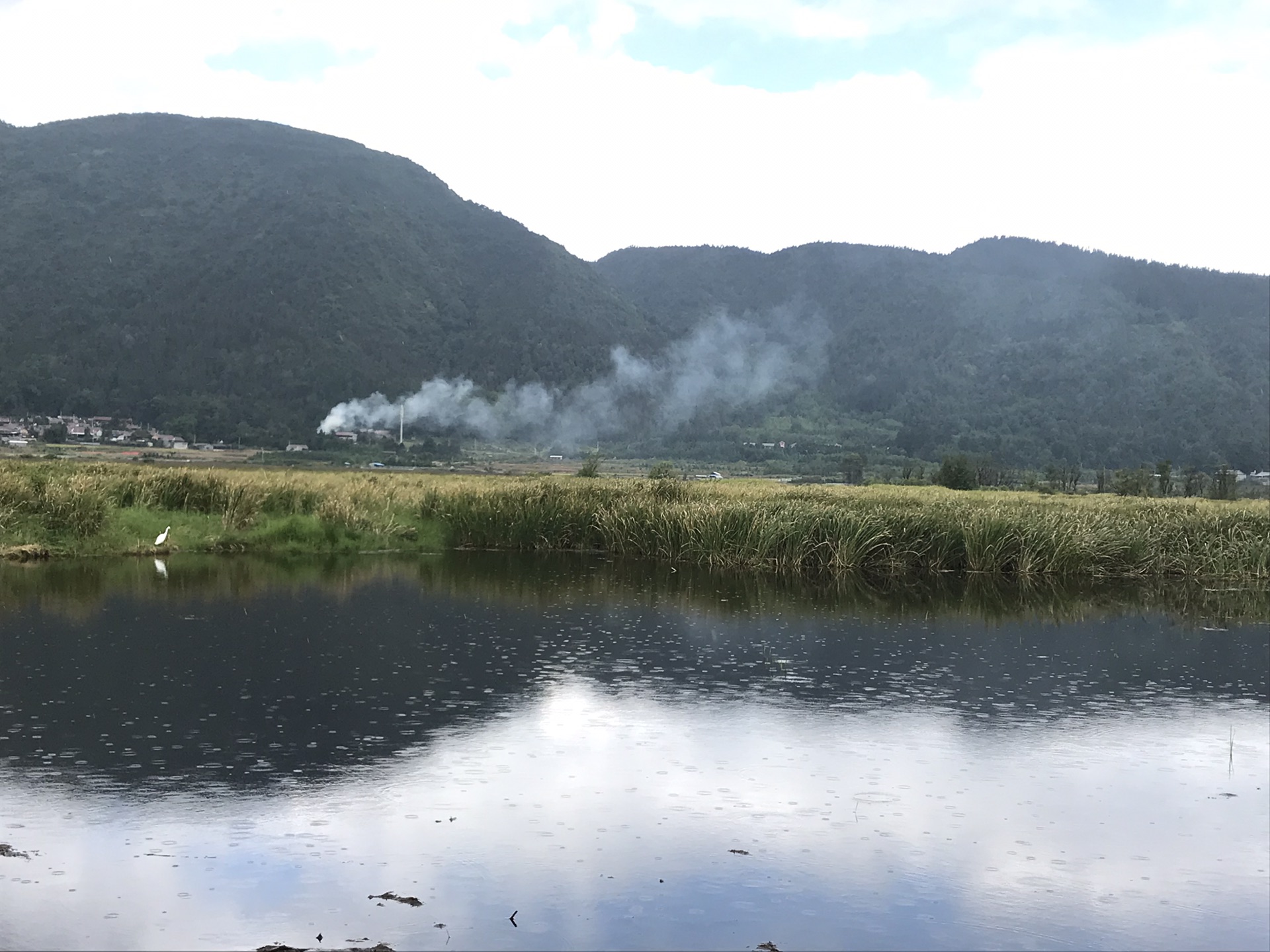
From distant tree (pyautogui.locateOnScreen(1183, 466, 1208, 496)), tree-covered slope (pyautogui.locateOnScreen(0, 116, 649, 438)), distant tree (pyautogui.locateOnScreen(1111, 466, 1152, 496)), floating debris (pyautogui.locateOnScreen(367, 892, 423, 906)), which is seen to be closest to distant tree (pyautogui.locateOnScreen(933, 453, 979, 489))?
→ distant tree (pyautogui.locateOnScreen(1111, 466, 1152, 496))

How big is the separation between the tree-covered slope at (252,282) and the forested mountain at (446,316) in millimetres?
328

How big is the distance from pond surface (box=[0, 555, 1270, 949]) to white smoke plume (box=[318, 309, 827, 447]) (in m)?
95.3

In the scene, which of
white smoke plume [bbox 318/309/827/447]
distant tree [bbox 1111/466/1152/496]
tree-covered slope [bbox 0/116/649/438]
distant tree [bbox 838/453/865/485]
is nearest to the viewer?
distant tree [bbox 1111/466/1152/496]

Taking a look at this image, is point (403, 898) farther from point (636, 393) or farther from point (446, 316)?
point (636, 393)

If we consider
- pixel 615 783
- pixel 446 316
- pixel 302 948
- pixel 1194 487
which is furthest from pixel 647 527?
pixel 446 316

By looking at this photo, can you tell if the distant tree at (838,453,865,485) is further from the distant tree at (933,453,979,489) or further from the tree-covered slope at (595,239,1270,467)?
the tree-covered slope at (595,239,1270,467)

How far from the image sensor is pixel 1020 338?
158 metres

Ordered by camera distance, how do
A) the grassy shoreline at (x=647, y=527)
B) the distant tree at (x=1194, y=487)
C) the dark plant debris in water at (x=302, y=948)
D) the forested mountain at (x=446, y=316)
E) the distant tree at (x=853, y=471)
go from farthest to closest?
the forested mountain at (x=446, y=316)
the distant tree at (x=853, y=471)
the distant tree at (x=1194, y=487)
the grassy shoreline at (x=647, y=527)
the dark plant debris in water at (x=302, y=948)

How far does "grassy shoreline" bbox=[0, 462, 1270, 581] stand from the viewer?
2294 centimetres

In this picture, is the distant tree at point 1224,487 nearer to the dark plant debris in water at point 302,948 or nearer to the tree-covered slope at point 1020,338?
the dark plant debris in water at point 302,948

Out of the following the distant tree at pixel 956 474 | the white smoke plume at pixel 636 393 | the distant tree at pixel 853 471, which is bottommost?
the distant tree at pixel 853 471

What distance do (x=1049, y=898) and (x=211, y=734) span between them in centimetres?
619

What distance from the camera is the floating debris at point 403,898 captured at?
19.7 feet

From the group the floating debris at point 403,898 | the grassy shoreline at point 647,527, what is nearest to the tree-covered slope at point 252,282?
the grassy shoreline at point 647,527
